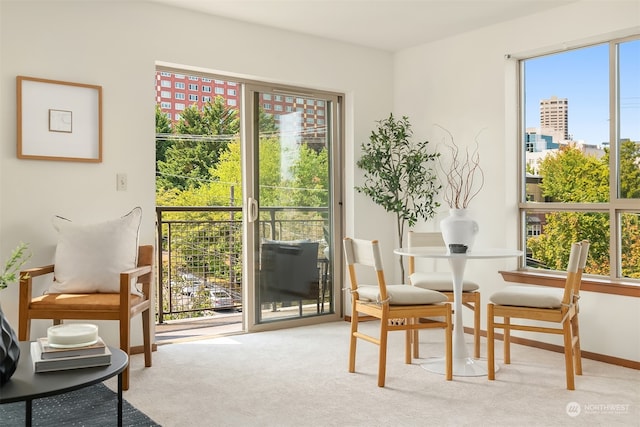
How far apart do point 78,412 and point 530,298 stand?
94.9 inches

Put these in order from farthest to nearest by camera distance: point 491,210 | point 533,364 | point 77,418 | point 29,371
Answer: point 491,210, point 533,364, point 77,418, point 29,371

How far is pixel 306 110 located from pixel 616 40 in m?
2.38

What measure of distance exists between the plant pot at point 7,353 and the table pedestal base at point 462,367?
2338 millimetres

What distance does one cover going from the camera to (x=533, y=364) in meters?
3.73

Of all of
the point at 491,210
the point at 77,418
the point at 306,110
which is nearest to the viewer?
the point at 77,418

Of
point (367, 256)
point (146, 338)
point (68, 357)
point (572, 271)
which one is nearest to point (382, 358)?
point (367, 256)

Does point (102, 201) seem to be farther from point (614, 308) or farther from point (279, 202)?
point (614, 308)

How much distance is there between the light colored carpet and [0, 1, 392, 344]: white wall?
2.55 ft

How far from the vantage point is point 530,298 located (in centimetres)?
327

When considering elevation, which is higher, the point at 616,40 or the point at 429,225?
the point at 616,40

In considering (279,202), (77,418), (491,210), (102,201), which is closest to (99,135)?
(102,201)

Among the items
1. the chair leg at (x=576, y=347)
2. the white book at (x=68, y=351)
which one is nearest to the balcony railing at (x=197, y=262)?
the chair leg at (x=576, y=347)

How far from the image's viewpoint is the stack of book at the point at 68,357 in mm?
2059

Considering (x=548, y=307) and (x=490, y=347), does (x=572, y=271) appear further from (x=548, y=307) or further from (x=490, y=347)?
(x=490, y=347)
